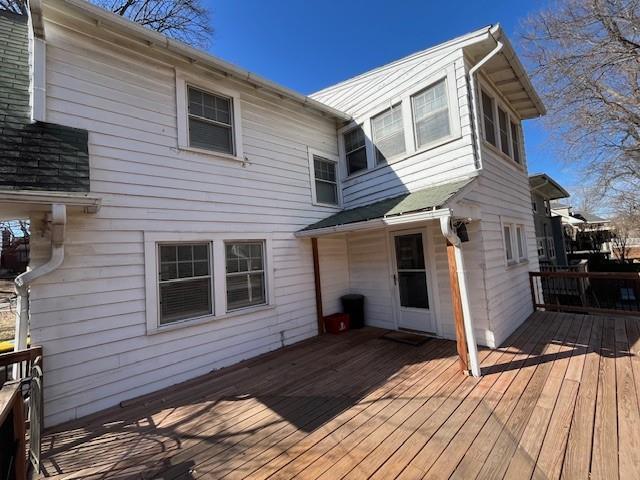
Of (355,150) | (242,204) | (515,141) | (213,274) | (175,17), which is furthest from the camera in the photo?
(175,17)

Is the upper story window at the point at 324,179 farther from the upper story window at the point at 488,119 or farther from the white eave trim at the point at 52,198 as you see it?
the white eave trim at the point at 52,198

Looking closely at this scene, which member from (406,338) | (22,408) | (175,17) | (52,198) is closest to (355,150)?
(406,338)

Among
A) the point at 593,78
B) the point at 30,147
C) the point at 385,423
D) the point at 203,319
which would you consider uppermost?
the point at 593,78

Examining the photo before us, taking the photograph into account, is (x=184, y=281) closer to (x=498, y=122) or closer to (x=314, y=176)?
(x=314, y=176)

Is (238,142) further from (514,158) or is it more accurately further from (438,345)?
(514,158)

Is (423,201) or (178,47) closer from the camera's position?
(178,47)

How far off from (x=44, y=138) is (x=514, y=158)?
9.06m

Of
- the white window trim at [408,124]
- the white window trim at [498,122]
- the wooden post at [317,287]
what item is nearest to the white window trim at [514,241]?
the white window trim at [498,122]

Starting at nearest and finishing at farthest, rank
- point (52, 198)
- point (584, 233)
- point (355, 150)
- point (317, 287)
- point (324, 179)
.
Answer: point (52, 198), point (317, 287), point (324, 179), point (355, 150), point (584, 233)

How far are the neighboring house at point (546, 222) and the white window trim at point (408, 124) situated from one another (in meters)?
9.39

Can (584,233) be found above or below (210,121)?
below

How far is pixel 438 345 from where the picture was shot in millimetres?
5180

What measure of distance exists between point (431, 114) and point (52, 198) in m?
5.99

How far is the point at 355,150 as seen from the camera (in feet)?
23.9
